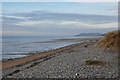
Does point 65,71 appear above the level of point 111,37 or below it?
below

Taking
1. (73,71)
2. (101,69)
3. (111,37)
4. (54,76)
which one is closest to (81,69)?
(73,71)

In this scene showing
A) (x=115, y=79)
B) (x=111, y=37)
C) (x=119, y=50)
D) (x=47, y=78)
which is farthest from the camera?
(x=111, y=37)

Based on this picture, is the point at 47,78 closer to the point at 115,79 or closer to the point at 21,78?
the point at 21,78

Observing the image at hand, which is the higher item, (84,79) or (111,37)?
(111,37)

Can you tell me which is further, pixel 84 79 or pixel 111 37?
pixel 111 37

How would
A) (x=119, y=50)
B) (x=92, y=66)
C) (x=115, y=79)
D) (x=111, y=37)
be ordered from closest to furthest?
(x=115, y=79)
(x=92, y=66)
(x=119, y=50)
(x=111, y=37)

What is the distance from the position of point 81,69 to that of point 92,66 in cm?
115

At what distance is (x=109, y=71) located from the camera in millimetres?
11109

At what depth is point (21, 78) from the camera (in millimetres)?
11023

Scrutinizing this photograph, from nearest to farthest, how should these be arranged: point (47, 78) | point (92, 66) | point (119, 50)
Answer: point (47, 78) → point (92, 66) → point (119, 50)

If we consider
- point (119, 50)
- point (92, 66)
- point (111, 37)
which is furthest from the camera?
point (111, 37)

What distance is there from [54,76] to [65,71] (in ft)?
3.90

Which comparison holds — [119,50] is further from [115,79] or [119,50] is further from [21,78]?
[21,78]

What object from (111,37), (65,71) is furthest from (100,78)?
(111,37)
